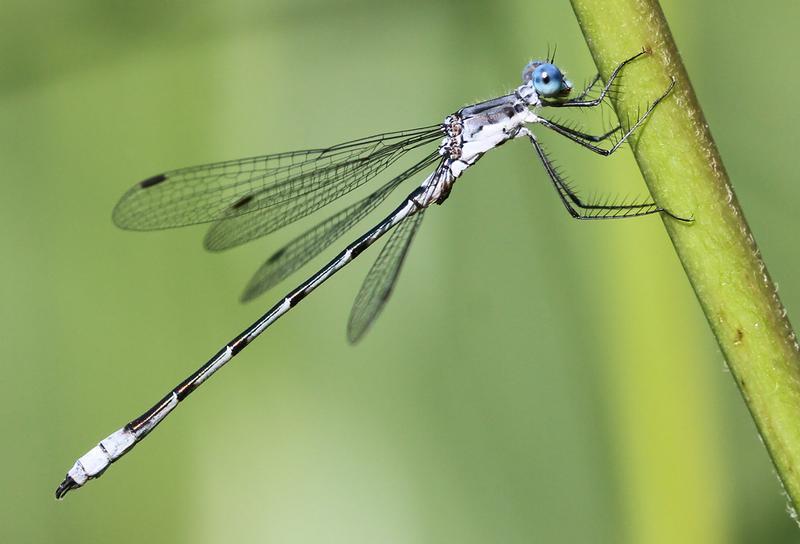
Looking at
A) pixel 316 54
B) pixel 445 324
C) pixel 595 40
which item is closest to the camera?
pixel 595 40

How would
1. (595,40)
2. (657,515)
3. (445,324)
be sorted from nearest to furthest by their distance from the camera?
(595,40), (657,515), (445,324)

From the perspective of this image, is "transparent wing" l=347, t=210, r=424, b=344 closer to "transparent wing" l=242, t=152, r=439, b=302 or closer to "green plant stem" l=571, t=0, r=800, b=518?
"transparent wing" l=242, t=152, r=439, b=302

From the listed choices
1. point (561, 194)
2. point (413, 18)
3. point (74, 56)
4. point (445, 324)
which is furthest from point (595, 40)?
point (74, 56)

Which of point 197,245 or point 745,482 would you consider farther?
point 197,245

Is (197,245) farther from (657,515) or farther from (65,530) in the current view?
(657,515)

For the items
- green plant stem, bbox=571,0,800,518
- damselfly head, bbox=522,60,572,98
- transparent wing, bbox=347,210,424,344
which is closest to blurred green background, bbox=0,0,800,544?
transparent wing, bbox=347,210,424,344

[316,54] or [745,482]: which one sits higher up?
[316,54]

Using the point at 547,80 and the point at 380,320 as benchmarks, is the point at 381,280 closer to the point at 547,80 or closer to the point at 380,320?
the point at 380,320
